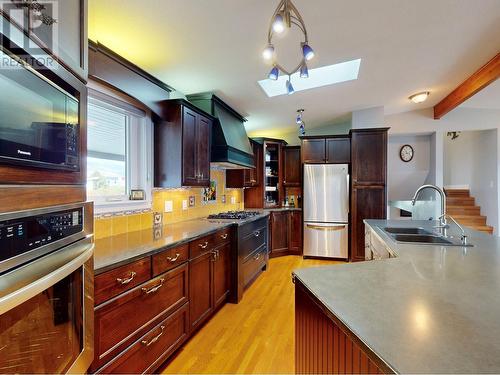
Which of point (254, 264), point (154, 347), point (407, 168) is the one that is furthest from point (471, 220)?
point (154, 347)

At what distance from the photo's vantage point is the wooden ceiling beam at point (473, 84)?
3.21 meters

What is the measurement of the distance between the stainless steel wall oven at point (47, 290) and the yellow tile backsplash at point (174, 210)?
103cm

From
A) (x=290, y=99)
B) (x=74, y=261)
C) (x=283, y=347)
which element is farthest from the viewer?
(x=290, y=99)

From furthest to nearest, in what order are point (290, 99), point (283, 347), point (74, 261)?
point (290, 99) → point (283, 347) → point (74, 261)

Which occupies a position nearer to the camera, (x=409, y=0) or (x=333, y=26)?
(x=409, y=0)

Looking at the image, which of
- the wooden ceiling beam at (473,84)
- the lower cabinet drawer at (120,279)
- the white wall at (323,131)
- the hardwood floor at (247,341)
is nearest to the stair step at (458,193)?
the wooden ceiling beam at (473,84)

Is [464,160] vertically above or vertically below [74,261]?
above

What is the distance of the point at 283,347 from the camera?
6.79 feet

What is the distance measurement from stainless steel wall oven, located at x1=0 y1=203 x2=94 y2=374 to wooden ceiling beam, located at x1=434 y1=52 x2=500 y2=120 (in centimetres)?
464

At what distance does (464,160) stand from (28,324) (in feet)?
28.2

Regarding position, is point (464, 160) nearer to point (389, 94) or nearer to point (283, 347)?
point (389, 94)

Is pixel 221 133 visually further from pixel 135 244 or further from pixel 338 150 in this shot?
pixel 338 150

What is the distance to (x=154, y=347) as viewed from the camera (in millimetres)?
1655

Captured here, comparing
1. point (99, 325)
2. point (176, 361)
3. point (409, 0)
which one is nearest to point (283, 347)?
point (176, 361)
